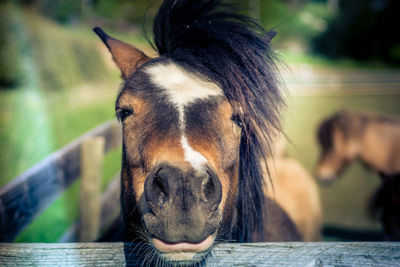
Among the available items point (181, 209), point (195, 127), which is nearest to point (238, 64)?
point (195, 127)

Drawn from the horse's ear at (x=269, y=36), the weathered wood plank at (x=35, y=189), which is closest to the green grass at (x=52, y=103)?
the weathered wood plank at (x=35, y=189)

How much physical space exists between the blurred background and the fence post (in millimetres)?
345

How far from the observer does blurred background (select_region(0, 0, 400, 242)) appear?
4789 millimetres

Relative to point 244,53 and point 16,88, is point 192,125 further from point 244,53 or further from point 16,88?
point 16,88

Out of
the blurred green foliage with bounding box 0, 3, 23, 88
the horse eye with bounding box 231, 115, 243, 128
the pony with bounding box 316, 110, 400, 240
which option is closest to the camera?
the horse eye with bounding box 231, 115, 243, 128

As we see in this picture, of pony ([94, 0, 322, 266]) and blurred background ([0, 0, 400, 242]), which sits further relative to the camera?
blurred background ([0, 0, 400, 242])

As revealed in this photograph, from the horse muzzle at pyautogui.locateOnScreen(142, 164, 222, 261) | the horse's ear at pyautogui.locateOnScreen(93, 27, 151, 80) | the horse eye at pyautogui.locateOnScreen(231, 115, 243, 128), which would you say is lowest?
the horse muzzle at pyautogui.locateOnScreen(142, 164, 222, 261)

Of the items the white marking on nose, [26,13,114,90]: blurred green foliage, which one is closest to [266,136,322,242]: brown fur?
the white marking on nose

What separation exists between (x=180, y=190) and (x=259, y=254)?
42cm

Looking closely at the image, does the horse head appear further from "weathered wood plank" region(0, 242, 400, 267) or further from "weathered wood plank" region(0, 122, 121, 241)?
"weathered wood plank" region(0, 122, 121, 241)

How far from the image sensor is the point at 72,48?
49.9 feet

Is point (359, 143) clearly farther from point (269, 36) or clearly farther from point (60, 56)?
point (60, 56)

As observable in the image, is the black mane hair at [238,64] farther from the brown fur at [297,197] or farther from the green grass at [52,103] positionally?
the green grass at [52,103]

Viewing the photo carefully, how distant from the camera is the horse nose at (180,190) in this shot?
128 centimetres
